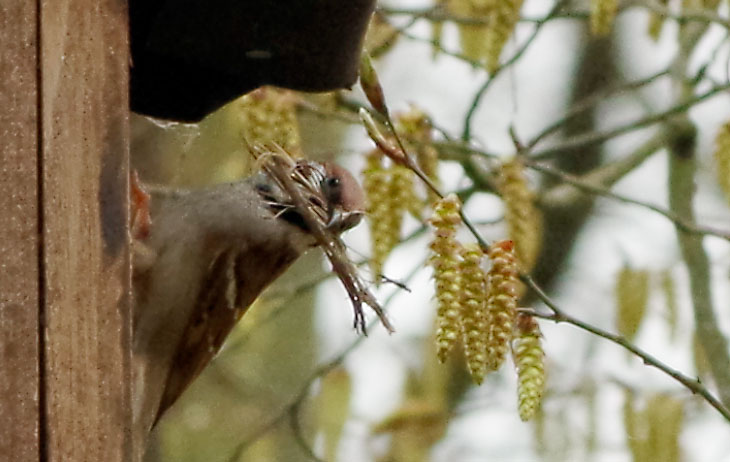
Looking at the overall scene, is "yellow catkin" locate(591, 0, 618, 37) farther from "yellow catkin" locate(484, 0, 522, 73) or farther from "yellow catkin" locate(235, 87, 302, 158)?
"yellow catkin" locate(235, 87, 302, 158)

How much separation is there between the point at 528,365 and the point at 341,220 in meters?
0.52

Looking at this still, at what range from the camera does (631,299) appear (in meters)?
3.44

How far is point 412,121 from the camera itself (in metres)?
2.84

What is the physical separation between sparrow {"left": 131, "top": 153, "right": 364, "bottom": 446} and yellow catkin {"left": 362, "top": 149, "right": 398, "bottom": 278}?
6 centimetres

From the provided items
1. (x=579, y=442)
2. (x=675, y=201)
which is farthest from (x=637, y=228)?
(x=675, y=201)

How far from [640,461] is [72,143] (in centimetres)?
170

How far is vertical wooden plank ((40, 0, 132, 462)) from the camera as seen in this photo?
1640 mm

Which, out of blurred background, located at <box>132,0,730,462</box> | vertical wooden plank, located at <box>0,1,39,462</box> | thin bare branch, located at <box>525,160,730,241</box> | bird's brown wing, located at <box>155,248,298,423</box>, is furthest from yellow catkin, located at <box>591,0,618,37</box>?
vertical wooden plank, located at <box>0,1,39,462</box>

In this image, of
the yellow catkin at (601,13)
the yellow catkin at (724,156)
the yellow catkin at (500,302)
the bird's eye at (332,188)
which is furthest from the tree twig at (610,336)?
the yellow catkin at (601,13)

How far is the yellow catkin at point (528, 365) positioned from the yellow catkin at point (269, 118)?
2.25 feet

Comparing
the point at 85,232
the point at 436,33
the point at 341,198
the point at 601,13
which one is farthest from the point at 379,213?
the point at 436,33

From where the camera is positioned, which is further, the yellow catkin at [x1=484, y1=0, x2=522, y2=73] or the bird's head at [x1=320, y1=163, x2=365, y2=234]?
the yellow catkin at [x1=484, y1=0, x2=522, y2=73]

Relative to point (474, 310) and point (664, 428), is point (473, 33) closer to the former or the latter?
point (664, 428)

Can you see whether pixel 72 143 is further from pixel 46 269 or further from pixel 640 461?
pixel 640 461
